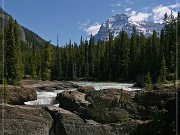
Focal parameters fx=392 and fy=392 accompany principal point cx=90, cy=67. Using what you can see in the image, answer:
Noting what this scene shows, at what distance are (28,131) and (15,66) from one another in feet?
144

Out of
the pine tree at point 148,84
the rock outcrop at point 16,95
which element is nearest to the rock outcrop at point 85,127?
the rock outcrop at point 16,95

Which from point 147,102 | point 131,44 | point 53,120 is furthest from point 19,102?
point 131,44

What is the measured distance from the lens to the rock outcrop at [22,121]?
2612cm

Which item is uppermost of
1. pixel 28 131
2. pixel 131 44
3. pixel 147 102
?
pixel 131 44

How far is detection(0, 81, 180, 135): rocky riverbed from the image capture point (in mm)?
26250

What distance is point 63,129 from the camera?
26.9m

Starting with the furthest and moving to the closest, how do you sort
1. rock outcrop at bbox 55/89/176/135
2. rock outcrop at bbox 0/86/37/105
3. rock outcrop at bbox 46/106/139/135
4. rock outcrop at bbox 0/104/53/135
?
rock outcrop at bbox 0/86/37/105
rock outcrop at bbox 46/106/139/135
rock outcrop at bbox 55/89/176/135
rock outcrop at bbox 0/104/53/135

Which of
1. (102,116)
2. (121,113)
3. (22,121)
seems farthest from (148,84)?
(22,121)

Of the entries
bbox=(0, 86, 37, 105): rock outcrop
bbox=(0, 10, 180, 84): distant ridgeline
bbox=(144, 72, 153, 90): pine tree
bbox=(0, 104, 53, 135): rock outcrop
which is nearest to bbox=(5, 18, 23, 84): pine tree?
bbox=(0, 10, 180, 84): distant ridgeline

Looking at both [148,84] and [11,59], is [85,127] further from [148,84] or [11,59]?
[11,59]

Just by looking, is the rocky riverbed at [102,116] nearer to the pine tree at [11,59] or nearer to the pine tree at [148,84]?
the pine tree at [148,84]

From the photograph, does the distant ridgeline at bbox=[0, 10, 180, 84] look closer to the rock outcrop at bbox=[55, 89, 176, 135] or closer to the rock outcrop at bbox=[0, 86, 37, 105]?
the rock outcrop at bbox=[0, 86, 37, 105]

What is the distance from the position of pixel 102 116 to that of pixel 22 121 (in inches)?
218

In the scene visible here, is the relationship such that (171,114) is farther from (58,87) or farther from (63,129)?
(58,87)
